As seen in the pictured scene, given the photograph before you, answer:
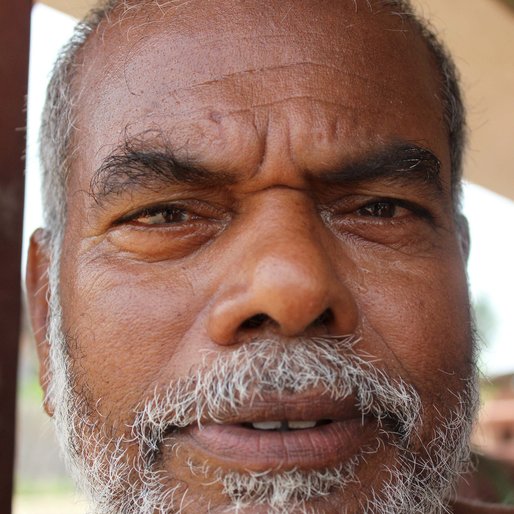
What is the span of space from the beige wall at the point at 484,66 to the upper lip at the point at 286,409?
1.67 meters

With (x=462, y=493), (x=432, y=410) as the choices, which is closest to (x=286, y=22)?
(x=432, y=410)

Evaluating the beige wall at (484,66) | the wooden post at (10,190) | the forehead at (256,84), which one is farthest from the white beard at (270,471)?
the beige wall at (484,66)

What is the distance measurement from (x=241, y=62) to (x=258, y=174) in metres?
0.30

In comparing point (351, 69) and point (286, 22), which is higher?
point (286, 22)

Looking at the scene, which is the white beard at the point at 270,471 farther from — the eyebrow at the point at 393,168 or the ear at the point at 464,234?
the ear at the point at 464,234

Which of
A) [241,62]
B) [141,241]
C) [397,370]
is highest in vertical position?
[241,62]

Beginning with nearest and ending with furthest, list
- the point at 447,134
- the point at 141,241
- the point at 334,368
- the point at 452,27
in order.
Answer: the point at 334,368
the point at 141,241
the point at 447,134
the point at 452,27

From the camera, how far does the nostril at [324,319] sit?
140 cm

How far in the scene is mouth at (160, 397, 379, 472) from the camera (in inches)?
53.3

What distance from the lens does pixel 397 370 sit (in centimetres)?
150

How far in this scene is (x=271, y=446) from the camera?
1.37m

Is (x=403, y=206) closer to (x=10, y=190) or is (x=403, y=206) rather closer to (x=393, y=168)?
(x=393, y=168)

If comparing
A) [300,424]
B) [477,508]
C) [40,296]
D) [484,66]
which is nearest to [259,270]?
[300,424]

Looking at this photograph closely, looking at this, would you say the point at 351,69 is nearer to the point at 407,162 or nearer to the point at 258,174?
the point at 407,162
